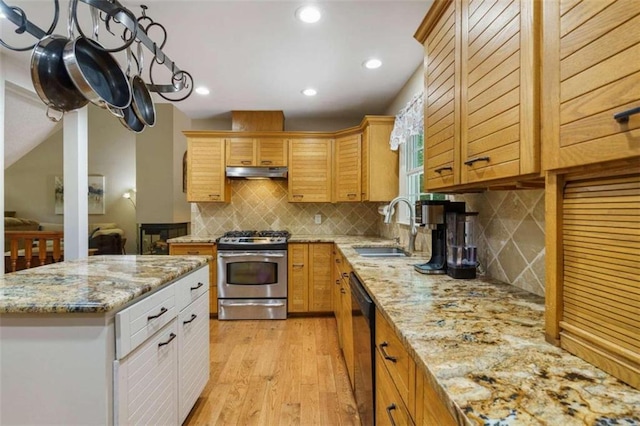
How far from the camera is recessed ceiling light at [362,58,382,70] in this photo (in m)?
2.45

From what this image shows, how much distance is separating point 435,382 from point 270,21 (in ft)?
7.07

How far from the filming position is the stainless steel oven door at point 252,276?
10.9 feet

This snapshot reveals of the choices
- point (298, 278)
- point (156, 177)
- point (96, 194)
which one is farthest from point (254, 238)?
point (96, 194)

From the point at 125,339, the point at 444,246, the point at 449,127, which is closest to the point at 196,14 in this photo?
the point at 449,127

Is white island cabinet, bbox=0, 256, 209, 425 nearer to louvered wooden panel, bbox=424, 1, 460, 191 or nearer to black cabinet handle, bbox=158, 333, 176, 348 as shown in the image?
black cabinet handle, bbox=158, 333, 176, 348

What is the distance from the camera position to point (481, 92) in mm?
1043

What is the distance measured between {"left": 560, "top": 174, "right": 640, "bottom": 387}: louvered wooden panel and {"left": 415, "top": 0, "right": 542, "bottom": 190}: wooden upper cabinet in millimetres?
175

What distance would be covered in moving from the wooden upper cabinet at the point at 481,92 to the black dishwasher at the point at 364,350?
0.66 meters

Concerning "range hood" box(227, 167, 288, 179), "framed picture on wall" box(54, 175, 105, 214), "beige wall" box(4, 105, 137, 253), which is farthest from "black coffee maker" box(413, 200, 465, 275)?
"framed picture on wall" box(54, 175, 105, 214)

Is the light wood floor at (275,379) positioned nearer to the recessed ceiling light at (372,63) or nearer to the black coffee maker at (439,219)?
the black coffee maker at (439,219)

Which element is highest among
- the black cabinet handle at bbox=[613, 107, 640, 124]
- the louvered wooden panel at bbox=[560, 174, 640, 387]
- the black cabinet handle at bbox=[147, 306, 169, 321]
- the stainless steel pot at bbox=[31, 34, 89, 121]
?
the stainless steel pot at bbox=[31, 34, 89, 121]

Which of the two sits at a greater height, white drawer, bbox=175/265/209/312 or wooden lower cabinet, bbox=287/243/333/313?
white drawer, bbox=175/265/209/312

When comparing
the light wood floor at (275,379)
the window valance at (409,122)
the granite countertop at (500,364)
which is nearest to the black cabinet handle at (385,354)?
the granite countertop at (500,364)

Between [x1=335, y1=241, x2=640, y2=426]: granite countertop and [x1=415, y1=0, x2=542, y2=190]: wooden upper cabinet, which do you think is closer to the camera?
[x1=335, y1=241, x2=640, y2=426]: granite countertop
